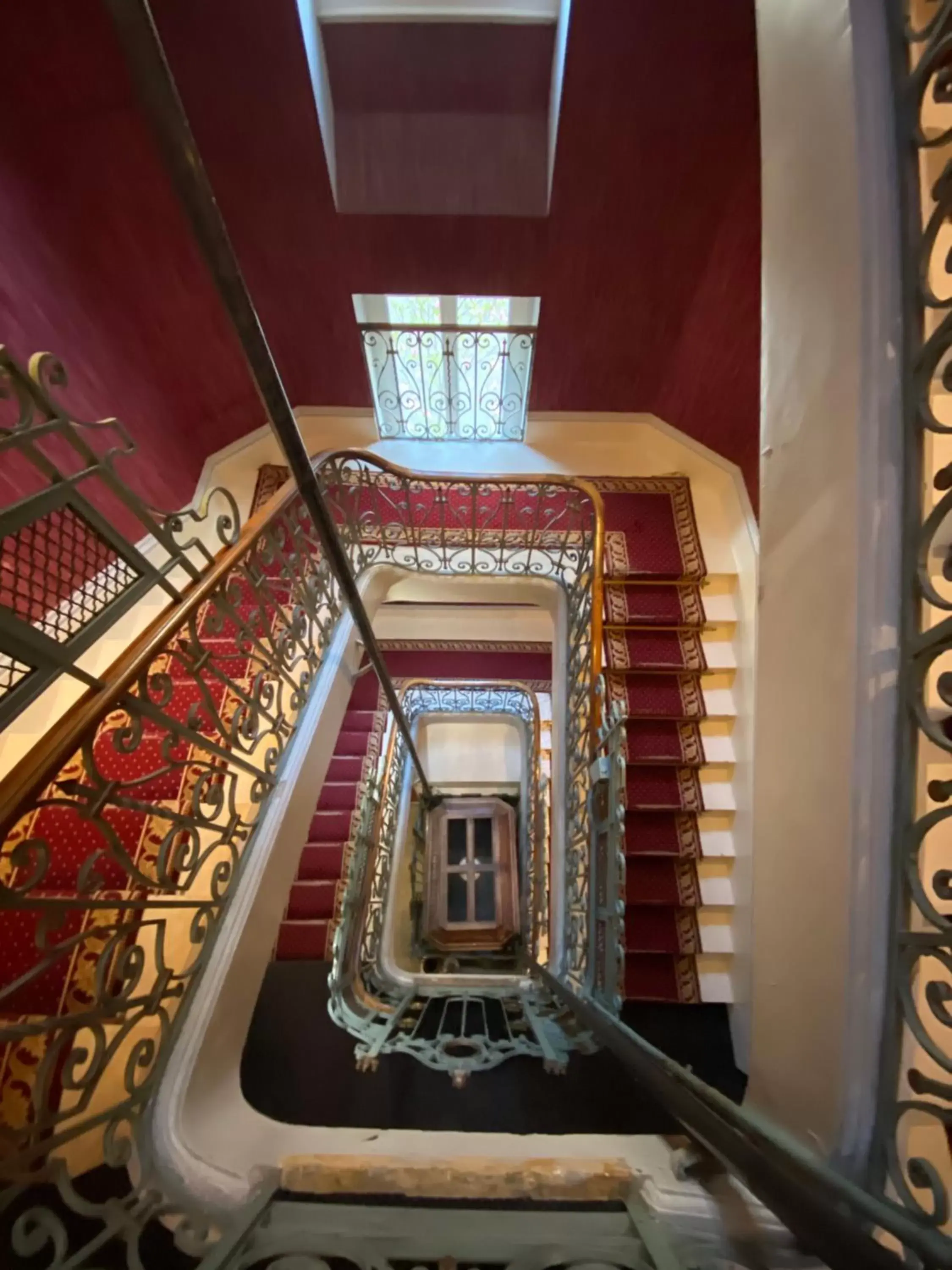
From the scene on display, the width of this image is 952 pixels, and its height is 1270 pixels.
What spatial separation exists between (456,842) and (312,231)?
255 inches

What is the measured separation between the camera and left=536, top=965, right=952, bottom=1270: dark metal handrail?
82 cm

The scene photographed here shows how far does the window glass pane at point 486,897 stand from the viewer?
7125 mm

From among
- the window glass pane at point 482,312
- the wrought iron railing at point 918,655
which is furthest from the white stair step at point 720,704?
the window glass pane at point 482,312

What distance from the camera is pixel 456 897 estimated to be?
722 centimetres

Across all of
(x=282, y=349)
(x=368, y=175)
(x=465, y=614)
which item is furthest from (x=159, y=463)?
(x=465, y=614)

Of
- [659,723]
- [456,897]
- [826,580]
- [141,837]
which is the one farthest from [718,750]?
[456,897]

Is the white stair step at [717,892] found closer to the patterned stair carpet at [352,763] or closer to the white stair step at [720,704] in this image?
the white stair step at [720,704]

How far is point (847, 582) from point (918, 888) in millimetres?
596

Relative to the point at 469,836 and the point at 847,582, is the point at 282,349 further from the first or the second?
the point at 469,836

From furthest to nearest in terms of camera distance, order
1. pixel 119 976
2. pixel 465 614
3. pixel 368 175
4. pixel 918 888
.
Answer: pixel 465 614
pixel 368 175
pixel 119 976
pixel 918 888

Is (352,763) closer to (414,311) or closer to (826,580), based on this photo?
(414,311)

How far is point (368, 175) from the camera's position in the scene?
402 cm

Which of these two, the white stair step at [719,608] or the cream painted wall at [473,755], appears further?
the cream painted wall at [473,755]

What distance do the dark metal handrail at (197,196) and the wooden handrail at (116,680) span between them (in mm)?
442
